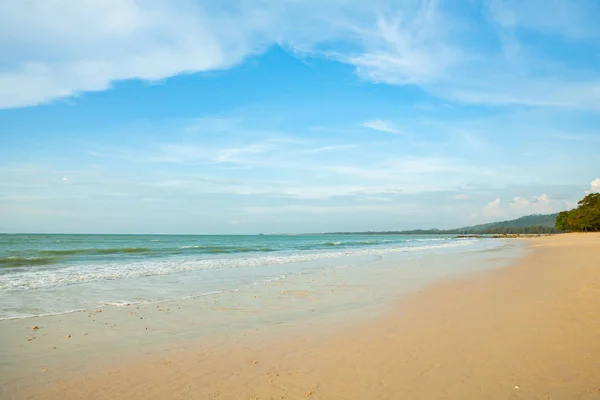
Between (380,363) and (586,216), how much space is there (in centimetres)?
11011

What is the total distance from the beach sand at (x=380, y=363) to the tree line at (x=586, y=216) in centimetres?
10292

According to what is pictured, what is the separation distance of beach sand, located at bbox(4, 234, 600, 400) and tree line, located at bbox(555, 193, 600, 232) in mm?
102916

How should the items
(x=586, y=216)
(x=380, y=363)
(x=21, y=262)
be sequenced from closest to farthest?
(x=380, y=363) → (x=21, y=262) → (x=586, y=216)

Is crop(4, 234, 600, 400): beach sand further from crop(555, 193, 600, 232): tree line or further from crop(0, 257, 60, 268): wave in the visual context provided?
crop(555, 193, 600, 232): tree line

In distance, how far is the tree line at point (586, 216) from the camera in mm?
89838

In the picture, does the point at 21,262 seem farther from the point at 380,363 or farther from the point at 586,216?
the point at 586,216

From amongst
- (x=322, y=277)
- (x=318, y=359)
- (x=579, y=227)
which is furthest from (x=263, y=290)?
(x=579, y=227)

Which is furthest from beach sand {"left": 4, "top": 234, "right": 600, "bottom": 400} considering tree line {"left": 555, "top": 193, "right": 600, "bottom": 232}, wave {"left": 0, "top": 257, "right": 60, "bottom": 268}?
tree line {"left": 555, "top": 193, "right": 600, "bottom": 232}

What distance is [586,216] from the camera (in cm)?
9175

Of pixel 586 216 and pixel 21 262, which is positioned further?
pixel 586 216

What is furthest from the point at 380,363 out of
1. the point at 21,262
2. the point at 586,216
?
the point at 586,216

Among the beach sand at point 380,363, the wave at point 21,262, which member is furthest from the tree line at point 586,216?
the wave at point 21,262

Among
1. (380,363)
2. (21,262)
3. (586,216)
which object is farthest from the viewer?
(586,216)

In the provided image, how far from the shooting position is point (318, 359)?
588 centimetres
